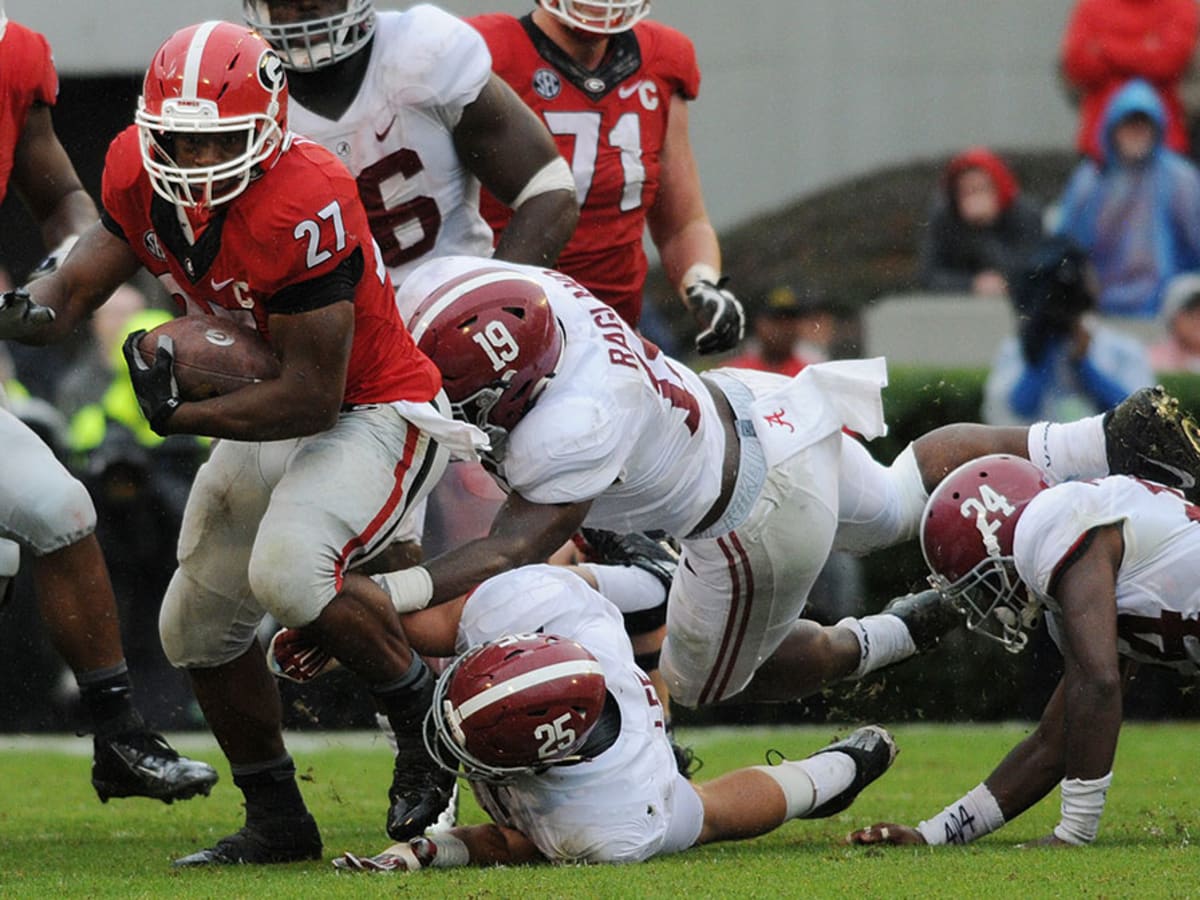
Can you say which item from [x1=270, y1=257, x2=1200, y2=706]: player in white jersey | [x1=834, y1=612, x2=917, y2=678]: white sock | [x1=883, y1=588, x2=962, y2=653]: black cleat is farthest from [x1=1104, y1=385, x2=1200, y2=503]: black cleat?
[x1=834, y1=612, x2=917, y2=678]: white sock

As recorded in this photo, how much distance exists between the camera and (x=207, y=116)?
15.5 feet

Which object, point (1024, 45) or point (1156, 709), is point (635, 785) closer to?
point (1156, 709)

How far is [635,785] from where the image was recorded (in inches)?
190

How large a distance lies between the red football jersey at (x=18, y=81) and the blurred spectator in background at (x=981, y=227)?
6351 mm

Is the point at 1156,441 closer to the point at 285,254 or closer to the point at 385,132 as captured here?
the point at 385,132

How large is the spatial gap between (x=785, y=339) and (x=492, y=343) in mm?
4864

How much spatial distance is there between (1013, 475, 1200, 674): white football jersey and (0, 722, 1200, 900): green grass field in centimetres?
51

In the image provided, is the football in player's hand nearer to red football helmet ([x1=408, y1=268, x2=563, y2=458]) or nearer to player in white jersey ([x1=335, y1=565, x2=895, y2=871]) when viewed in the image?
red football helmet ([x1=408, y1=268, x2=563, y2=458])

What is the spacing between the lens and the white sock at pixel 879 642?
20.0ft

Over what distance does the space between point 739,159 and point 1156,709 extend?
6075 mm

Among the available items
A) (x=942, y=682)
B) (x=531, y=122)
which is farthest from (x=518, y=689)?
(x=942, y=682)

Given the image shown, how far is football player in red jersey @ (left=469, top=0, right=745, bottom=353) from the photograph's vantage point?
6668 millimetres

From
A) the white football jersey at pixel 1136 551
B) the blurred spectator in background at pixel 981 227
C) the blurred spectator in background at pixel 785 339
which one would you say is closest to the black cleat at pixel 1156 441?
the white football jersey at pixel 1136 551

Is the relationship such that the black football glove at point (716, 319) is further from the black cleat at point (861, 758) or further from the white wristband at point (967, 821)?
the white wristband at point (967, 821)
